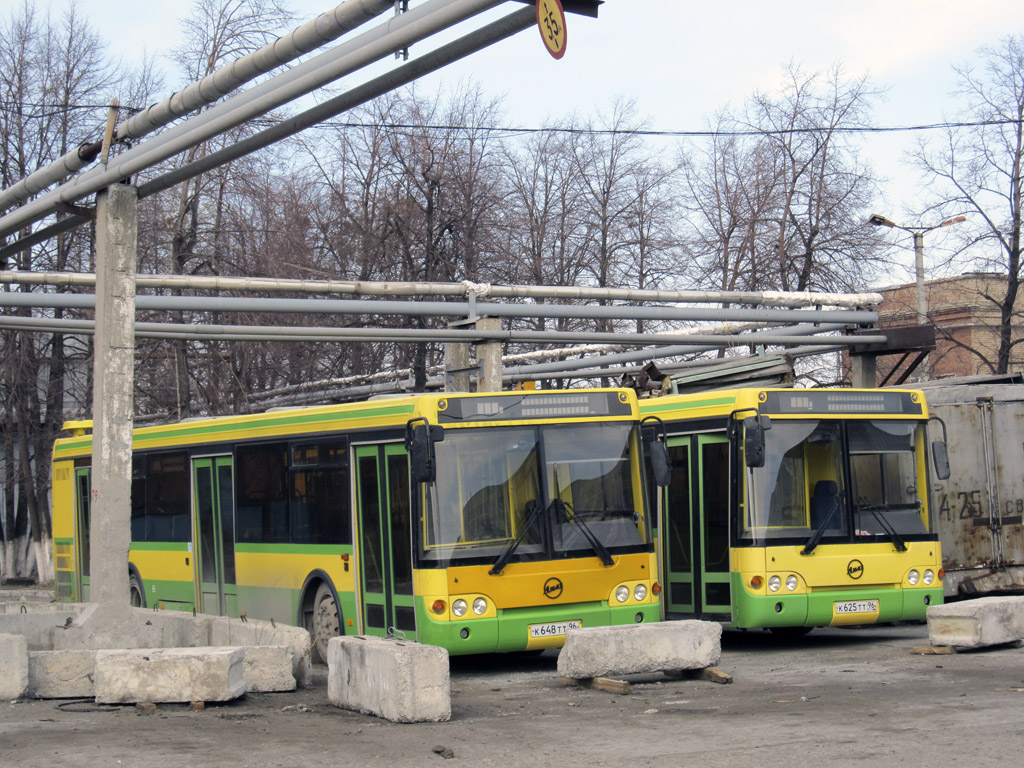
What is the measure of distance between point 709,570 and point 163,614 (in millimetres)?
5570

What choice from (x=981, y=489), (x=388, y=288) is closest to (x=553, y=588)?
(x=981, y=489)

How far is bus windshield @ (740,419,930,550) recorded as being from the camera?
13250 millimetres

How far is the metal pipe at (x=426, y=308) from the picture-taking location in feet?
52.8

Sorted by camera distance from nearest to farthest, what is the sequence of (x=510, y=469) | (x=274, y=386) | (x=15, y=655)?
(x=15, y=655) → (x=510, y=469) → (x=274, y=386)

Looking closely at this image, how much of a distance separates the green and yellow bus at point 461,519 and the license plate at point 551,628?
12mm

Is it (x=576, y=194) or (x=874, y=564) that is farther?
(x=576, y=194)

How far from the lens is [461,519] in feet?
39.0

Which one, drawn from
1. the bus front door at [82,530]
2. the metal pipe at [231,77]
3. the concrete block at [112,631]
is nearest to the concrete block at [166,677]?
the concrete block at [112,631]

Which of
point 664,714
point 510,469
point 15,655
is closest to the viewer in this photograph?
point 664,714

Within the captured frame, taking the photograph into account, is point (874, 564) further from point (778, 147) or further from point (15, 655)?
point (778, 147)

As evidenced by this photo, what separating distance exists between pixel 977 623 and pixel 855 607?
1453mm

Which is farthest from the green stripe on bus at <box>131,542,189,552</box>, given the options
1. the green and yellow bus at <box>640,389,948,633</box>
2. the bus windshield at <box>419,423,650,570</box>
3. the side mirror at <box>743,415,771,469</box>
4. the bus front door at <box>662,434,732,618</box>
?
the side mirror at <box>743,415,771,469</box>

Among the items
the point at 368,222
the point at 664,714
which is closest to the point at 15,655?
the point at 664,714

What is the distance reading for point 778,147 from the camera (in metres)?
31.3
